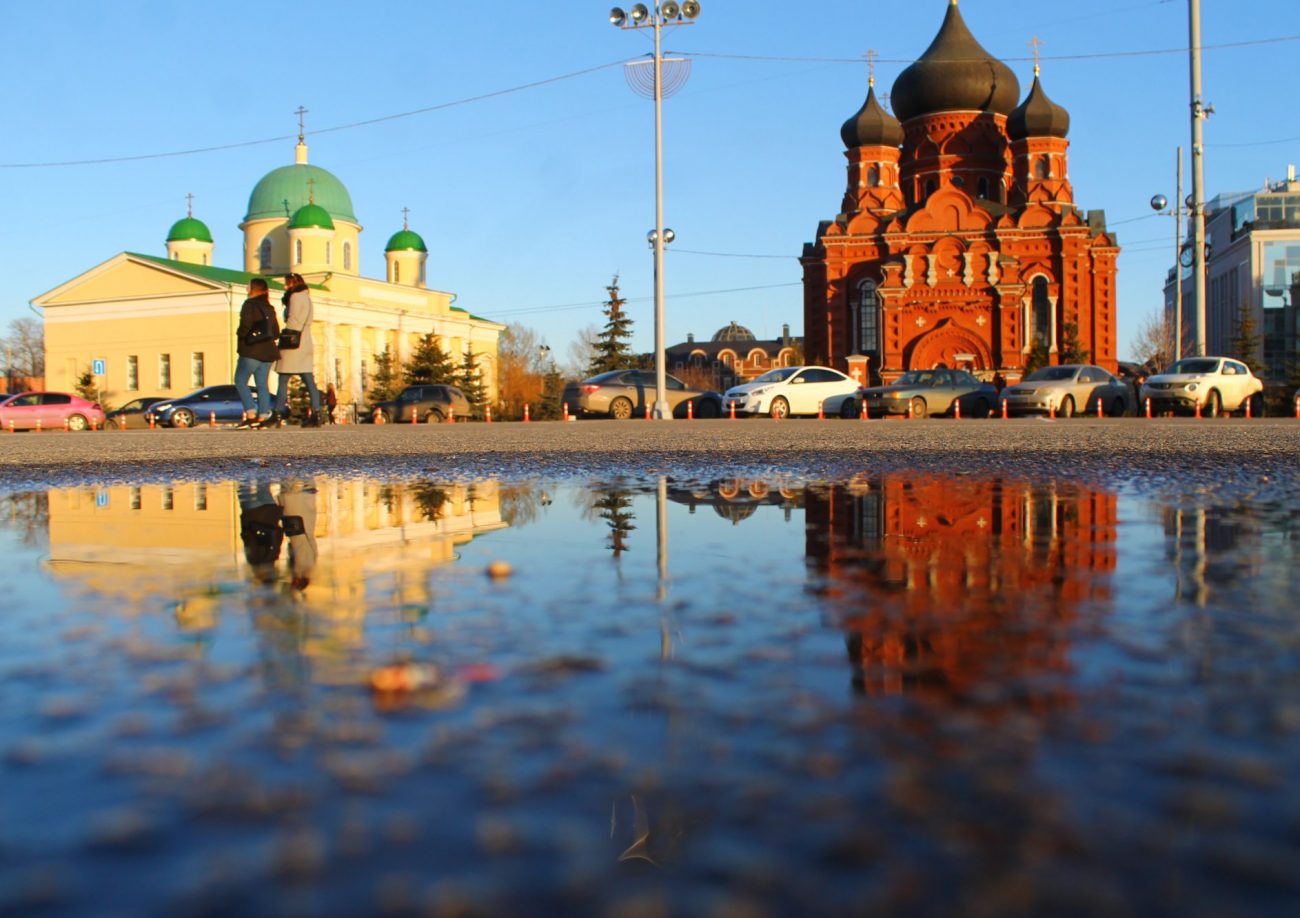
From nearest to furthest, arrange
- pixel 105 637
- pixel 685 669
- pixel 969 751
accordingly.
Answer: pixel 969 751 < pixel 685 669 < pixel 105 637

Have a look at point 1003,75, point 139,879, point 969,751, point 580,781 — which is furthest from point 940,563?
point 1003,75

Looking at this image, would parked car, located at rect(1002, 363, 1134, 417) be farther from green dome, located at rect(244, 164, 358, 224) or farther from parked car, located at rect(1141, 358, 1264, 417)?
green dome, located at rect(244, 164, 358, 224)

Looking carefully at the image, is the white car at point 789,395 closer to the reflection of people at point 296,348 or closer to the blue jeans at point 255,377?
the reflection of people at point 296,348

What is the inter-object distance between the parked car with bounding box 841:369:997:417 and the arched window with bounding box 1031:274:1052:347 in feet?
95.5

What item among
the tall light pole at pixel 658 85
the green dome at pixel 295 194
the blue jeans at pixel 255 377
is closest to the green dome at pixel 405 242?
the green dome at pixel 295 194

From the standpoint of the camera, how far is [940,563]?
348 centimetres

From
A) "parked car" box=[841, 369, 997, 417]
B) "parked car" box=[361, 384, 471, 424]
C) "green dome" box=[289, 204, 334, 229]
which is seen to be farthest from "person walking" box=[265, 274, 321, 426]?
"green dome" box=[289, 204, 334, 229]

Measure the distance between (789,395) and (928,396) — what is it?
342cm

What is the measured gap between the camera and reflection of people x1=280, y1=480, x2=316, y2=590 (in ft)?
11.3

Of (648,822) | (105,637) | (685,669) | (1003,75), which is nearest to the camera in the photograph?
(648,822)

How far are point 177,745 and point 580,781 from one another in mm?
630

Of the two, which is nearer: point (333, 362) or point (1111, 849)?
point (1111, 849)

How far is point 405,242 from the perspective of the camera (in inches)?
2995

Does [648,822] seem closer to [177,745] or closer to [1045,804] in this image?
[1045,804]
